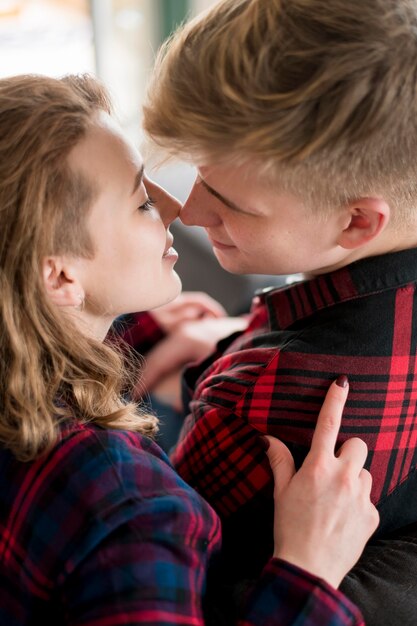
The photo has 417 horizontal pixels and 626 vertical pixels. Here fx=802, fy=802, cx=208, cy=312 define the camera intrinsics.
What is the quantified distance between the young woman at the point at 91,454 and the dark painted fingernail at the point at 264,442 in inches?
0.9

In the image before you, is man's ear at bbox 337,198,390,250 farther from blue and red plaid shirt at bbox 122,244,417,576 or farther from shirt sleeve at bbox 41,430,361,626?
shirt sleeve at bbox 41,430,361,626

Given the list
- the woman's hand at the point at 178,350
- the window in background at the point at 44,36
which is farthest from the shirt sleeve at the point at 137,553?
the window in background at the point at 44,36

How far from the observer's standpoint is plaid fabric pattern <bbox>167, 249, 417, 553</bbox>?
101 cm

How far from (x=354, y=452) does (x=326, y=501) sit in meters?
0.07

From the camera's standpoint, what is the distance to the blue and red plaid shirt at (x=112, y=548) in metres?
0.85

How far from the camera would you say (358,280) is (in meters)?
1.03

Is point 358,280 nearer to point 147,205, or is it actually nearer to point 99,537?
point 147,205

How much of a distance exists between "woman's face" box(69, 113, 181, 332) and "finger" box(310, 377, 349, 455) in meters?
0.29

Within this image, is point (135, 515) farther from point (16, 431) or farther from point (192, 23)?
point (192, 23)

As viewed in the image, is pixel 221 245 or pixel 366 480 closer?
pixel 366 480

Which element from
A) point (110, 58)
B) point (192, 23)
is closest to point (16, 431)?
point (192, 23)

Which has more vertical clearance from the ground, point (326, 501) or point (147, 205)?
point (147, 205)

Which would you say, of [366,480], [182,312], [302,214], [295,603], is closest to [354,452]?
[366,480]

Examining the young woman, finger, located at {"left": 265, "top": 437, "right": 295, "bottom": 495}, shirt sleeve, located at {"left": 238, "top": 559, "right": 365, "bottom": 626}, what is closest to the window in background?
the young woman
